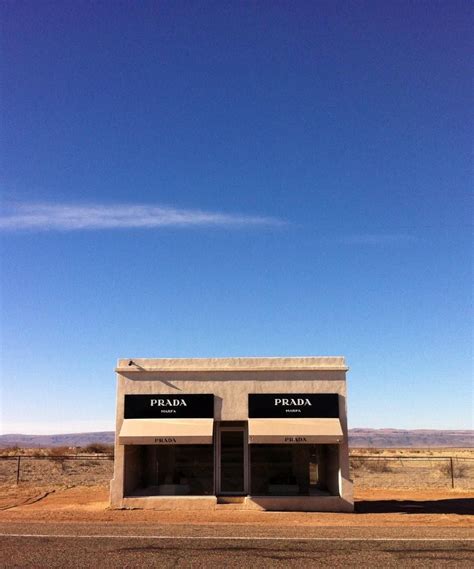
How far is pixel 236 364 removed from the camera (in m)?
21.5

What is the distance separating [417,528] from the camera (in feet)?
53.7

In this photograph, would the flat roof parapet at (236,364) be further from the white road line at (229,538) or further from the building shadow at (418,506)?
the white road line at (229,538)

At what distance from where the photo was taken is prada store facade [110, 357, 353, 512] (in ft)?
67.8

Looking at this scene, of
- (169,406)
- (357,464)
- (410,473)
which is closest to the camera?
(169,406)

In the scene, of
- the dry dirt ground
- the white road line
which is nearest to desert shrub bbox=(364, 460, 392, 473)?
the dry dirt ground

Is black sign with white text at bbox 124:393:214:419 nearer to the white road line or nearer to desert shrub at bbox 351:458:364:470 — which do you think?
the white road line

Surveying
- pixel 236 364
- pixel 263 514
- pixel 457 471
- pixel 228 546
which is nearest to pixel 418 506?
pixel 263 514

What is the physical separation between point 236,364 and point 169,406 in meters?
2.69

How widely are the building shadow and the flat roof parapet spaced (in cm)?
486

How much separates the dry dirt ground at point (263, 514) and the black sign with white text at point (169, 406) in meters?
3.06

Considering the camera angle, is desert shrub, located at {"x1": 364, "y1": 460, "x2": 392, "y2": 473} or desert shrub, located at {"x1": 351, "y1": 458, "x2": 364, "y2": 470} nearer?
Answer: desert shrub, located at {"x1": 364, "y1": 460, "x2": 392, "y2": 473}

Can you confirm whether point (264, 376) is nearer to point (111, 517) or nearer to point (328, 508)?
point (328, 508)

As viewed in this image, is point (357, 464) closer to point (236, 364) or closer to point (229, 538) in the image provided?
point (236, 364)

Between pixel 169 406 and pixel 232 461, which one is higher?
pixel 169 406
